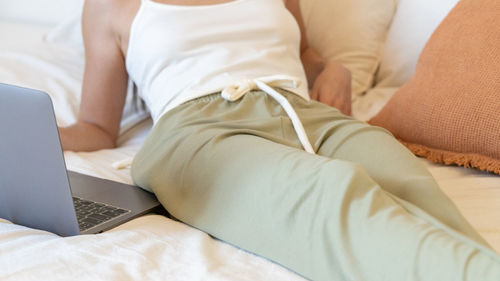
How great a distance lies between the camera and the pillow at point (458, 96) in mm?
1119

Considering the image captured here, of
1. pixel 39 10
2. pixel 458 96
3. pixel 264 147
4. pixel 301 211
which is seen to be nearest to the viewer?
pixel 301 211

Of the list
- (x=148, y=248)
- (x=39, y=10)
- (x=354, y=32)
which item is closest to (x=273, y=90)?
(x=148, y=248)

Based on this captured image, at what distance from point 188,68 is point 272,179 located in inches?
18.4

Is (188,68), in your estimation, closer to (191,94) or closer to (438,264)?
(191,94)

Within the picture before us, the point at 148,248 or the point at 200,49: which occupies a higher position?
the point at 200,49

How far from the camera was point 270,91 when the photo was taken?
3.86 ft

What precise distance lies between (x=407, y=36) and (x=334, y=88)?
0.28 m

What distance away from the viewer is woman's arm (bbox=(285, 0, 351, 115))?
1412 mm

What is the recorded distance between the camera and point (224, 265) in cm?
82

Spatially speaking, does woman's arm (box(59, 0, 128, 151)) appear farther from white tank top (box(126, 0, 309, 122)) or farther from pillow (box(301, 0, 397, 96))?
pillow (box(301, 0, 397, 96))

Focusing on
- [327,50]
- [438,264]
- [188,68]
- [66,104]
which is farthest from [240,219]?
[327,50]

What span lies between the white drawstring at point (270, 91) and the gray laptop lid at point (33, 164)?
1.10ft

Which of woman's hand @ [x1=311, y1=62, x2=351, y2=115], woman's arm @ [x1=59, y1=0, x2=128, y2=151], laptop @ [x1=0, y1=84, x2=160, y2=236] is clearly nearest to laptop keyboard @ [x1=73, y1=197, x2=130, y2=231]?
laptop @ [x1=0, y1=84, x2=160, y2=236]

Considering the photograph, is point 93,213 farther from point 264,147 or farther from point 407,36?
point 407,36
